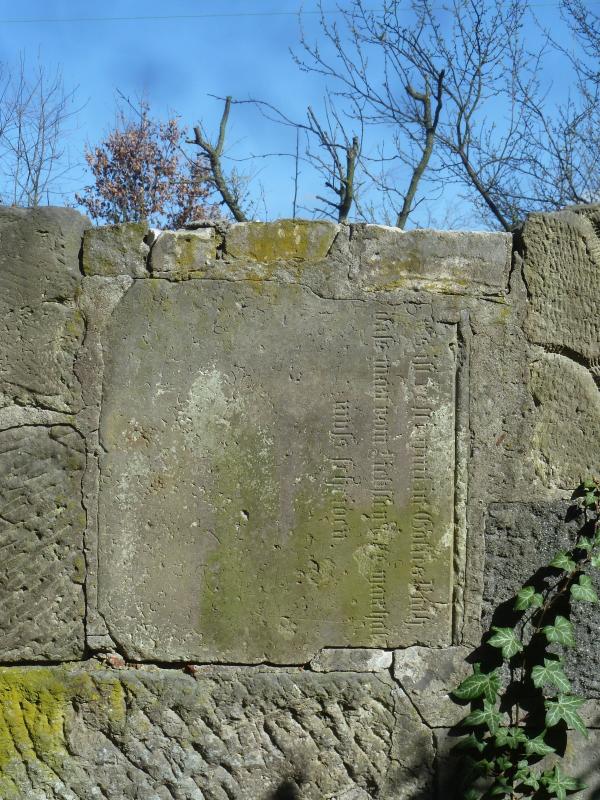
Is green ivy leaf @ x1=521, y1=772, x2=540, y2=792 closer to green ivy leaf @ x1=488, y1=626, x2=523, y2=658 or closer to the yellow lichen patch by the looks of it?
green ivy leaf @ x1=488, y1=626, x2=523, y2=658

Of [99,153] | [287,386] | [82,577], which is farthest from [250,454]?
[99,153]

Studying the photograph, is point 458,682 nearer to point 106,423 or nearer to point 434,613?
point 434,613

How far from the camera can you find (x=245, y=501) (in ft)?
9.11

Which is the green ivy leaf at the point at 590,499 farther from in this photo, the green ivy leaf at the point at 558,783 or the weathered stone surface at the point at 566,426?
the green ivy leaf at the point at 558,783

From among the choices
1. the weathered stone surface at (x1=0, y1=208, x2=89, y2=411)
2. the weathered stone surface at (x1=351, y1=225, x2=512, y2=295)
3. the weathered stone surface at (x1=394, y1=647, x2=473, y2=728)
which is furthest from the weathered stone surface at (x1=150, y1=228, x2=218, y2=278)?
the weathered stone surface at (x1=394, y1=647, x2=473, y2=728)

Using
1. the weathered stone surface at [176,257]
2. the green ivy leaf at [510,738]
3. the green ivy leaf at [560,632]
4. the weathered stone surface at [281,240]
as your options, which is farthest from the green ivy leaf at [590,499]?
the weathered stone surface at [176,257]

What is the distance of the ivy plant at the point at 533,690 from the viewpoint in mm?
2740

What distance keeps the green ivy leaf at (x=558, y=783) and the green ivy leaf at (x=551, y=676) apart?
0.90 feet

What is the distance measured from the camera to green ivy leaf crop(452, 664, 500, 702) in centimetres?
277

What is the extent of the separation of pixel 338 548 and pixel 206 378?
0.68 m

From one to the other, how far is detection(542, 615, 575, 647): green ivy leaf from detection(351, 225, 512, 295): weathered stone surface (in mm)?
1062

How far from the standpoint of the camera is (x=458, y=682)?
2.82m

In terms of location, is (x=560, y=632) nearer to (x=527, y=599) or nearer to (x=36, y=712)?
(x=527, y=599)

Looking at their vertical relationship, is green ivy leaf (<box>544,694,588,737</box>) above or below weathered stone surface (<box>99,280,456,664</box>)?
below
